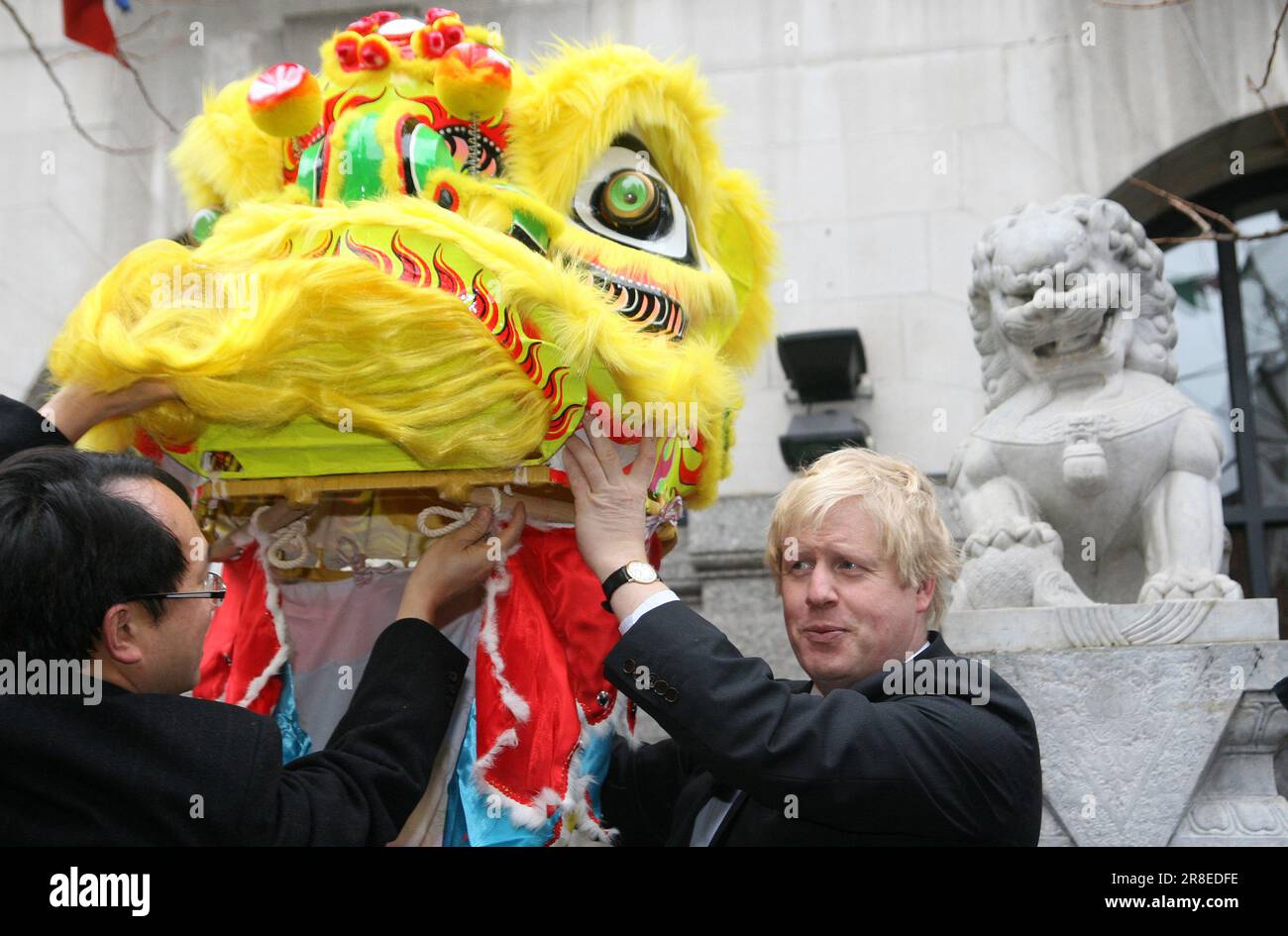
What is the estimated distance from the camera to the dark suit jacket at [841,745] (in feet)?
5.24

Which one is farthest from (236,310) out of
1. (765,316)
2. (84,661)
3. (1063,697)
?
(1063,697)

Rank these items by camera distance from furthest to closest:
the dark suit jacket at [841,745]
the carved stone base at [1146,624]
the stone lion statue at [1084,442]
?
the stone lion statue at [1084,442] → the carved stone base at [1146,624] → the dark suit jacket at [841,745]

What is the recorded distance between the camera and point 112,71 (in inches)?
251

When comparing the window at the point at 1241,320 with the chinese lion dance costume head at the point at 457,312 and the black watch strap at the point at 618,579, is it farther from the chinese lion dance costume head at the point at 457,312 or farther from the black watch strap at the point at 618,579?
the black watch strap at the point at 618,579

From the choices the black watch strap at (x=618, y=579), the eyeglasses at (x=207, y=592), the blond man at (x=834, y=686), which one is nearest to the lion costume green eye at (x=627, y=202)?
the blond man at (x=834, y=686)

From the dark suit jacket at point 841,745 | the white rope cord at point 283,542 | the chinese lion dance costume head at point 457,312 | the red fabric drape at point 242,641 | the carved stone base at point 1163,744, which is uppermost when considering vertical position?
the chinese lion dance costume head at point 457,312

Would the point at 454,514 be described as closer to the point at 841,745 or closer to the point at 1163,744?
the point at 841,745

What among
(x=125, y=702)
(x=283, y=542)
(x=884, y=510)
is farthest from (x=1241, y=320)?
(x=125, y=702)

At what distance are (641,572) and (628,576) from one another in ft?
0.06

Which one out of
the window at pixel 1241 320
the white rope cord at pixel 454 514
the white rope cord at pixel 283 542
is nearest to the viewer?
the white rope cord at pixel 454 514

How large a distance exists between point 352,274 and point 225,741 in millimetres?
620

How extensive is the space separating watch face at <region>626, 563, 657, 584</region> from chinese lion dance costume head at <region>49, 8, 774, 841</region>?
240 millimetres

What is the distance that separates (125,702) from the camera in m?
1.51

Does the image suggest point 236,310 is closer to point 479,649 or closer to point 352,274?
point 352,274
